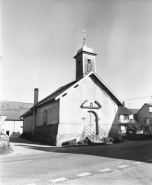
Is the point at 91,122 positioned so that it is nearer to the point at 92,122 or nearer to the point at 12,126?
the point at 92,122

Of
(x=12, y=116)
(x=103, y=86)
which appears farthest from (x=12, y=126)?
(x=103, y=86)

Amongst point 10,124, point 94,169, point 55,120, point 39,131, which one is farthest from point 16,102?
point 94,169

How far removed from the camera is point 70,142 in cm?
1941

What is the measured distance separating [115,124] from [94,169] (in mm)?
17709

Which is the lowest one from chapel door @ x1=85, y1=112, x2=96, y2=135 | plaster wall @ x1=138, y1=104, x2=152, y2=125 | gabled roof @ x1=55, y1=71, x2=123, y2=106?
chapel door @ x1=85, y1=112, x2=96, y2=135

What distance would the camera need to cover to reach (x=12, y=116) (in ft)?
145

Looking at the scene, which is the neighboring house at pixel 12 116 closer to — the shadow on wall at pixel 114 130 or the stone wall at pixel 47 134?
the stone wall at pixel 47 134

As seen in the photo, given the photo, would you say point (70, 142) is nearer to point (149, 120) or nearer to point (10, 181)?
point (10, 181)

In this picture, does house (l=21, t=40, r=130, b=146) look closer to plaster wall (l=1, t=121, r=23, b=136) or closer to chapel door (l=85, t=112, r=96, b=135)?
chapel door (l=85, t=112, r=96, b=135)

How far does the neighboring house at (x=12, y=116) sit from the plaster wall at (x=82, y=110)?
2466 centimetres

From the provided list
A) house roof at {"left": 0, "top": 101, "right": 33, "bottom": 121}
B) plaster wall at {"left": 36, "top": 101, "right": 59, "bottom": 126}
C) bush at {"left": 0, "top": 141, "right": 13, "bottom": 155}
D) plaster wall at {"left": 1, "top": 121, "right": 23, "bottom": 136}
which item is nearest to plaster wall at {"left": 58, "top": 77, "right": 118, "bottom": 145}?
plaster wall at {"left": 36, "top": 101, "right": 59, "bottom": 126}

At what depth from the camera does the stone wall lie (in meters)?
20.1

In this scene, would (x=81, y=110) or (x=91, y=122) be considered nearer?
(x=81, y=110)

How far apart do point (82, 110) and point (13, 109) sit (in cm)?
3043
